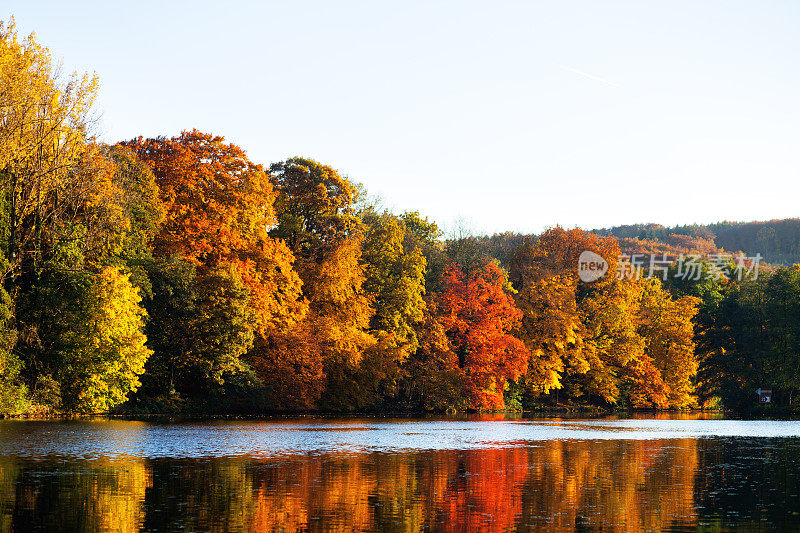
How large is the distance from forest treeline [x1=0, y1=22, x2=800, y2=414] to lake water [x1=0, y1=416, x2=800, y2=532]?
1273cm

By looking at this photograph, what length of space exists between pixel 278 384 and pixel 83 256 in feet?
63.5

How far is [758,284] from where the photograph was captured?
3509 inches

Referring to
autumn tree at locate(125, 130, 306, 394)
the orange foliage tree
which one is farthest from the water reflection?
the orange foliage tree

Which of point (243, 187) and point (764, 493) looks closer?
point (764, 493)

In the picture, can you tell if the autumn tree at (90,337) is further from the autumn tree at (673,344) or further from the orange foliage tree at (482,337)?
the autumn tree at (673,344)

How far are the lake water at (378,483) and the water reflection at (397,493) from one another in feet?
0.16

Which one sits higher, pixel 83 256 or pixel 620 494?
pixel 83 256

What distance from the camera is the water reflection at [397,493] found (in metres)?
16.0

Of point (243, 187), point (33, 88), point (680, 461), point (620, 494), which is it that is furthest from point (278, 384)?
point (620, 494)

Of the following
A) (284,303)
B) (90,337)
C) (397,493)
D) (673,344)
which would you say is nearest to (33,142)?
(90,337)

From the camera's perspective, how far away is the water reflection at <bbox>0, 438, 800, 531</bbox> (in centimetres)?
1602

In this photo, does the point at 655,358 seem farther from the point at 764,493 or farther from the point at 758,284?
the point at 764,493

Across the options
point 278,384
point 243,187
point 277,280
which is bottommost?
point 278,384

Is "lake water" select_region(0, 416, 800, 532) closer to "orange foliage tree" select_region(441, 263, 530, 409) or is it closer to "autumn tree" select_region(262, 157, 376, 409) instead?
"autumn tree" select_region(262, 157, 376, 409)
